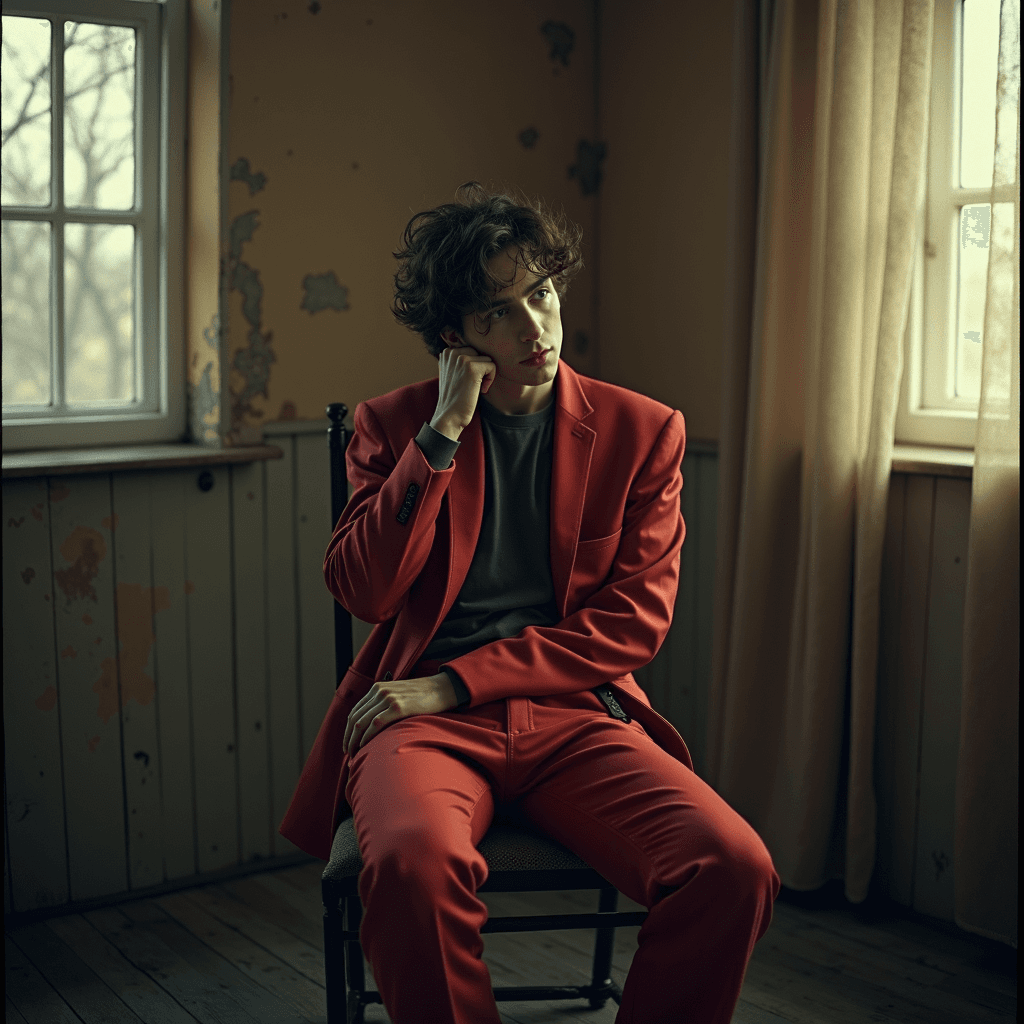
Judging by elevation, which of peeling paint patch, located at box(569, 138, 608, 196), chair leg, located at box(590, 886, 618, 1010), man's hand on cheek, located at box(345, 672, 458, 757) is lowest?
chair leg, located at box(590, 886, 618, 1010)

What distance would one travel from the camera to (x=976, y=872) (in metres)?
2.20

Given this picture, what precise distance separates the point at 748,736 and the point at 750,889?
1143mm

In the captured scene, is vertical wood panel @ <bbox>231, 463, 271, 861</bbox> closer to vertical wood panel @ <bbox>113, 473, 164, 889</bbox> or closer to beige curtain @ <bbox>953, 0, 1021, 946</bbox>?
vertical wood panel @ <bbox>113, 473, 164, 889</bbox>

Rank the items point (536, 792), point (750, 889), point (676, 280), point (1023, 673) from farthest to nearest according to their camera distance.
Result: point (676, 280) < point (1023, 673) < point (536, 792) < point (750, 889)

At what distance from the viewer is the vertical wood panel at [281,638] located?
105 inches

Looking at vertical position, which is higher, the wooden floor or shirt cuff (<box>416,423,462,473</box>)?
shirt cuff (<box>416,423,462,473</box>)

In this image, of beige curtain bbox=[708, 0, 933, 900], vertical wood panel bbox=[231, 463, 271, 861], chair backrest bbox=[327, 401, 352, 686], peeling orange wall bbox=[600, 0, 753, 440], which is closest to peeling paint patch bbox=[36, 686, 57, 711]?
vertical wood panel bbox=[231, 463, 271, 861]

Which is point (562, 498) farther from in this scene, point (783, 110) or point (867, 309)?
point (783, 110)

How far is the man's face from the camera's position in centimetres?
177

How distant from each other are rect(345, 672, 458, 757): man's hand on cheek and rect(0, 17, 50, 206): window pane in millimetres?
1471

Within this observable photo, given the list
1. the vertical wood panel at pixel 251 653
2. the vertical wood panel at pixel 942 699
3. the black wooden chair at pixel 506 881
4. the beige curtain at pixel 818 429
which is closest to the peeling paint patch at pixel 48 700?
the vertical wood panel at pixel 251 653

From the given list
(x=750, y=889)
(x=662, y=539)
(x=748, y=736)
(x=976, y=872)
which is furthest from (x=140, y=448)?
(x=976, y=872)

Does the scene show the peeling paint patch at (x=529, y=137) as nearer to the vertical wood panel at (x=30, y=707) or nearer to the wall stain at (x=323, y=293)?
the wall stain at (x=323, y=293)

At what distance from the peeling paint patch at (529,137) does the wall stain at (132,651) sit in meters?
1.41
